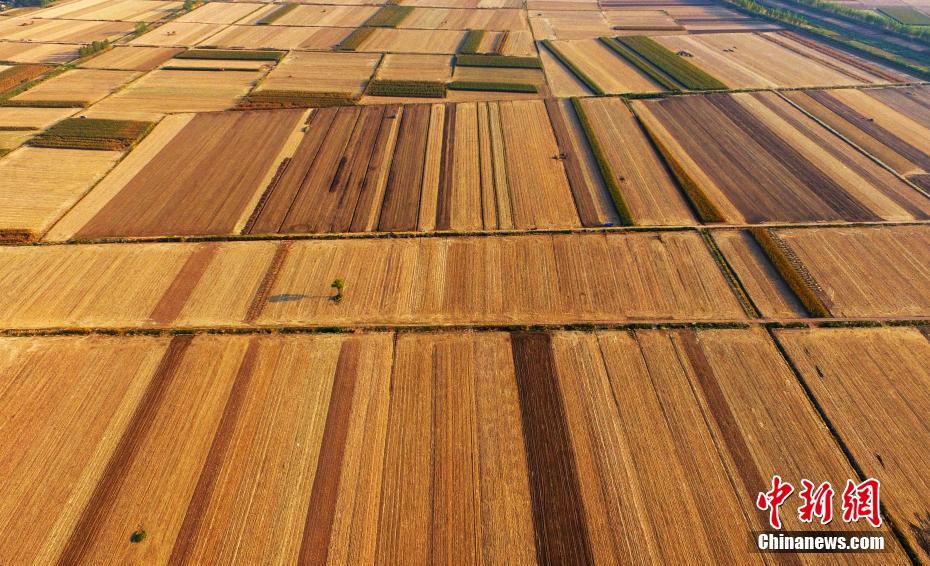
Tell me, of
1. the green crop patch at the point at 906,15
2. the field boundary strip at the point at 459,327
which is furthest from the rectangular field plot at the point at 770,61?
the field boundary strip at the point at 459,327

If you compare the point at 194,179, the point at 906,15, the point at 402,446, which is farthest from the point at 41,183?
the point at 906,15

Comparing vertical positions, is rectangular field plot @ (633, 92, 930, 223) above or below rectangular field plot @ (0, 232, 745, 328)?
above

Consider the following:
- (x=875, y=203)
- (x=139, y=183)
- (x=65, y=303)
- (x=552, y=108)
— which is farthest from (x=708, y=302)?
(x=139, y=183)

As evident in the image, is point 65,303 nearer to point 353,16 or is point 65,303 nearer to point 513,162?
point 513,162

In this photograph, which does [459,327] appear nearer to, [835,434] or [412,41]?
[835,434]

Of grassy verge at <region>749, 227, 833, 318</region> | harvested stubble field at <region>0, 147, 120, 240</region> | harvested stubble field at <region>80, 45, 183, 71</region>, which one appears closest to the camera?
grassy verge at <region>749, 227, 833, 318</region>

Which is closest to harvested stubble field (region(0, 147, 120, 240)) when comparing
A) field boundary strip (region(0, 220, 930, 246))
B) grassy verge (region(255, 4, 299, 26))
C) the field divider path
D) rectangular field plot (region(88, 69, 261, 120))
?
field boundary strip (region(0, 220, 930, 246))

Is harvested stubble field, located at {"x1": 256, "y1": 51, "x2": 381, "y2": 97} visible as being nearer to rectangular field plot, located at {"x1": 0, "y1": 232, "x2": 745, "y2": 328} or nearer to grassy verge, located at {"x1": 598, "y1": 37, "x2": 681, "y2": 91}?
rectangular field plot, located at {"x1": 0, "y1": 232, "x2": 745, "y2": 328}
